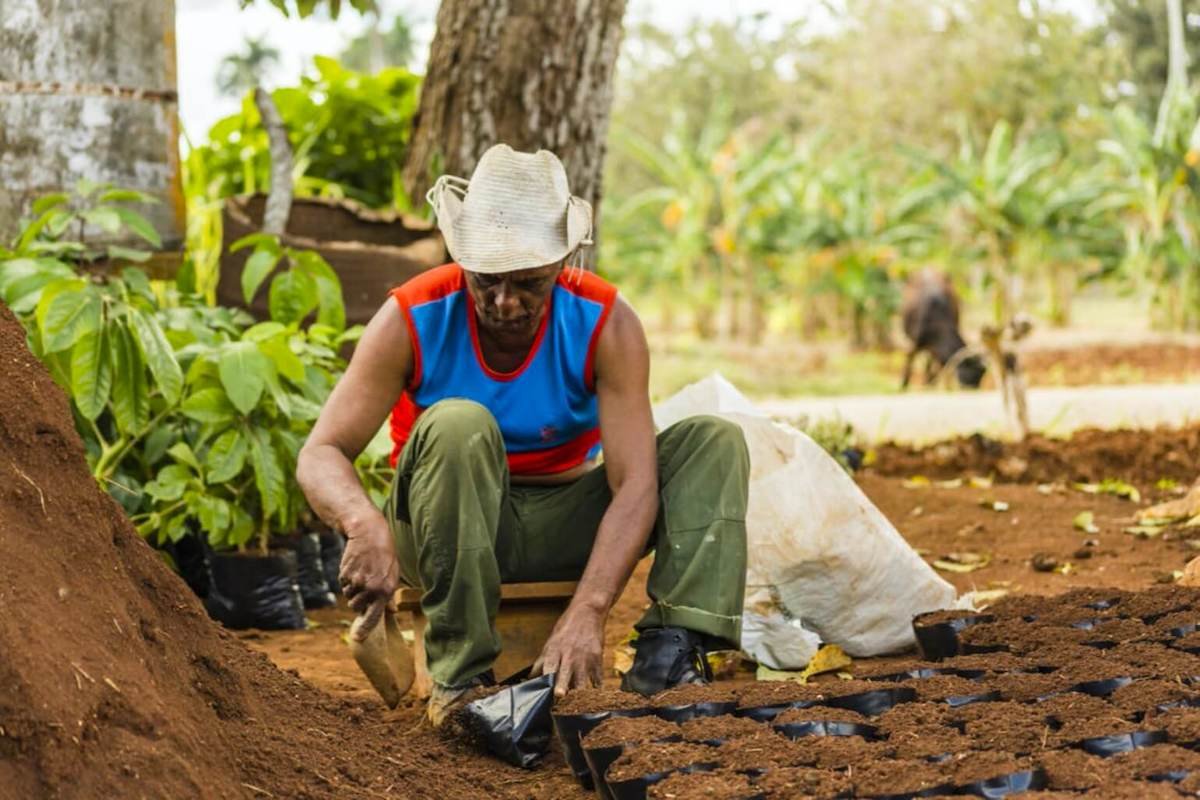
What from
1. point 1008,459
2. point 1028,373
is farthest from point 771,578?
point 1028,373

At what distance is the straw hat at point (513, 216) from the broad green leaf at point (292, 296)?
1.33 m

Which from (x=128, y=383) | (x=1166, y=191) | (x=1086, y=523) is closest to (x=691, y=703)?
(x=128, y=383)

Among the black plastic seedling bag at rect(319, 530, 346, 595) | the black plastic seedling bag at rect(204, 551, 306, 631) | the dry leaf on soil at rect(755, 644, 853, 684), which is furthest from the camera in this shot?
the black plastic seedling bag at rect(319, 530, 346, 595)

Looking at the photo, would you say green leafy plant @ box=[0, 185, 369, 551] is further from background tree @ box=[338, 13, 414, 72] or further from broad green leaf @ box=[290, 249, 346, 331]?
background tree @ box=[338, 13, 414, 72]

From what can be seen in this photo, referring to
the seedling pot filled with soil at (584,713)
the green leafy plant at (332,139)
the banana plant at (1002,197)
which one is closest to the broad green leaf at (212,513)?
the seedling pot filled with soil at (584,713)

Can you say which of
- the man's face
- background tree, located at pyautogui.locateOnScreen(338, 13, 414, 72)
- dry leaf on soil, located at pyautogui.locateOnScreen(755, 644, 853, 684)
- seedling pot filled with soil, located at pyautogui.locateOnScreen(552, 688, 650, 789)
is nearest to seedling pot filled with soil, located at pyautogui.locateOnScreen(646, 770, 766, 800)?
seedling pot filled with soil, located at pyautogui.locateOnScreen(552, 688, 650, 789)

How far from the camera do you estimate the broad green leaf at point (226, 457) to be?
152 inches

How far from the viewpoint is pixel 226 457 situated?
3.90m

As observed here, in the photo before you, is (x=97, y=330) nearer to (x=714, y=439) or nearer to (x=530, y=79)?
(x=714, y=439)

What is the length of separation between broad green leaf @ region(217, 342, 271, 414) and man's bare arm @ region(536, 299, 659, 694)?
1.09 metres

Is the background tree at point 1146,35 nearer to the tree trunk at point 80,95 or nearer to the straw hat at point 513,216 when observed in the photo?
the tree trunk at point 80,95

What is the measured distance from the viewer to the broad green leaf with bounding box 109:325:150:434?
374 centimetres

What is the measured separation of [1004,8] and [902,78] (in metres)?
1.82

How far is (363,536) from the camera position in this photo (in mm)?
2816
